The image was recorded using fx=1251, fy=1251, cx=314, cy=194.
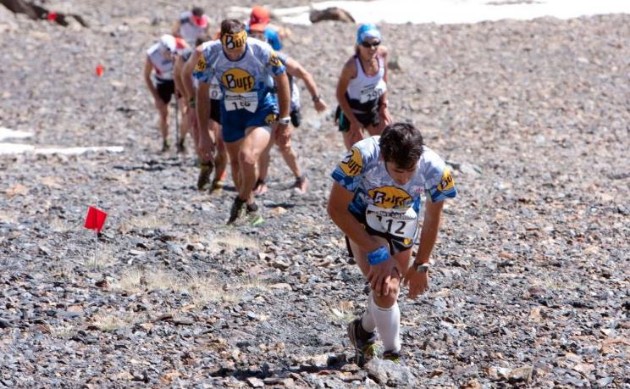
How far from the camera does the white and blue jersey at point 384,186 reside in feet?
23.7

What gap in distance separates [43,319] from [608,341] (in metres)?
3.86

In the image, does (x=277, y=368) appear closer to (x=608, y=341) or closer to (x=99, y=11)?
(x=608, y=341)

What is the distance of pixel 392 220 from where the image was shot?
7574 mm

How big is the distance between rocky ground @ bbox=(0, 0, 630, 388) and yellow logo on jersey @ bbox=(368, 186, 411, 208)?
99 cm

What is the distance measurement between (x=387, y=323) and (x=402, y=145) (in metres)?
1.22

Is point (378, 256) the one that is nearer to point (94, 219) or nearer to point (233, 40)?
point (94, 219)

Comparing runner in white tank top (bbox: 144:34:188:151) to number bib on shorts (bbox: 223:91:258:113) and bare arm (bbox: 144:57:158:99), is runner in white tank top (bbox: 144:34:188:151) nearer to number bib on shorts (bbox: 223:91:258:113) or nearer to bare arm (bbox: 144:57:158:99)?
bare arm (bbox: 144:57:158:99)

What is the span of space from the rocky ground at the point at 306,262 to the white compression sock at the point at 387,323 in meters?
0.19

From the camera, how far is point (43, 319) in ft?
28.3

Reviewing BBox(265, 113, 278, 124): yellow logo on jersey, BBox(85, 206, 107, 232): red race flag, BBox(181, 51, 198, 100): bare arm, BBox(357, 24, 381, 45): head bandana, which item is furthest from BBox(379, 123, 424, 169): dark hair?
BBox(181, 51, 198, 100): bare arm

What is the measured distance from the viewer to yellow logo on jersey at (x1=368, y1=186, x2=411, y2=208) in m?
7.38

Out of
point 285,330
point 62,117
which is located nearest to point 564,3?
point 62,117

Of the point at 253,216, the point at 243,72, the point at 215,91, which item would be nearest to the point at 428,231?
the point at 243,72

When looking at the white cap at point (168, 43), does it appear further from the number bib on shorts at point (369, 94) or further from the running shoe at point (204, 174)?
the number bib on shorts at point (369, 94)
